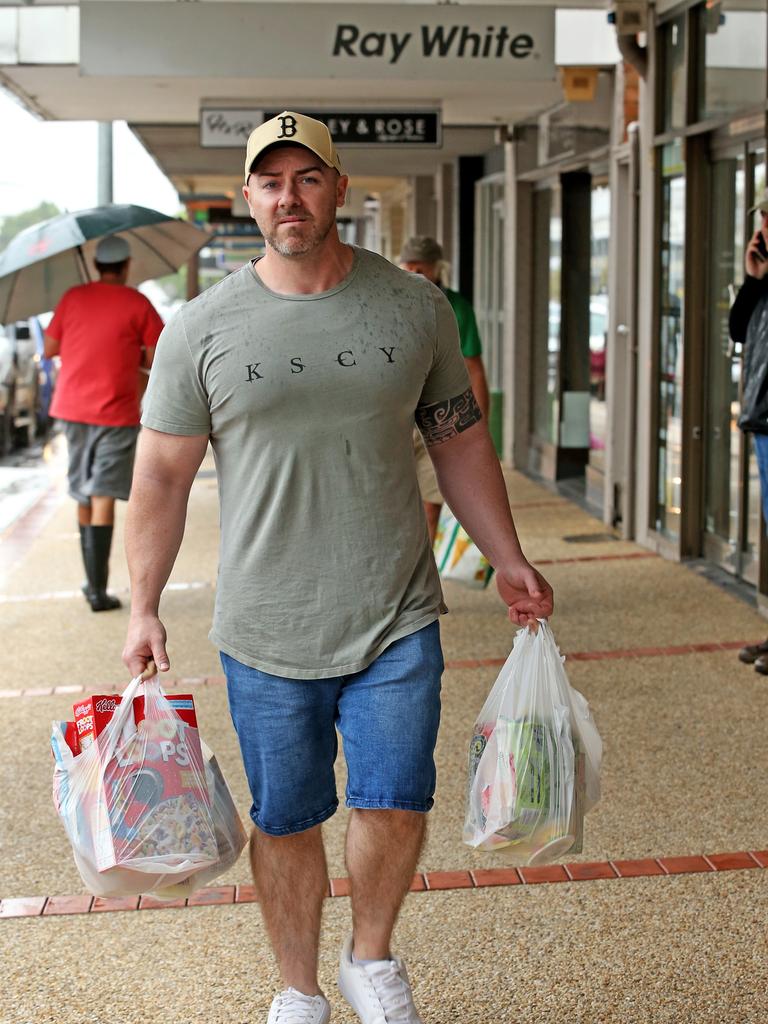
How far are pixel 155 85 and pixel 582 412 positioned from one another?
4.52m

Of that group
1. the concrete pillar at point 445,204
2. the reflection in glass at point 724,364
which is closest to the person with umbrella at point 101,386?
the reflection in glass at point 724,364

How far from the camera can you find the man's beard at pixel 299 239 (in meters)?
3.02

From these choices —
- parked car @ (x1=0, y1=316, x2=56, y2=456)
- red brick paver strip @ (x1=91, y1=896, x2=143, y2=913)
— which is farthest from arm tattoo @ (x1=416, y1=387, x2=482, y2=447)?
parked car @ (x1=0, y1=316, x2=56, y2=456)

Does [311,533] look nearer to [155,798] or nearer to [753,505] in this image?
[155,798]

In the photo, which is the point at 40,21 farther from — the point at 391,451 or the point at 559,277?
the point at 391,451

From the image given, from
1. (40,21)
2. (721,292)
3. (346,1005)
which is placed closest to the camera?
(346,1005)

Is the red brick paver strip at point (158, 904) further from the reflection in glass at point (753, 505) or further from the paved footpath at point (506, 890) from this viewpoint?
the reflection in glass at point (753, 505)

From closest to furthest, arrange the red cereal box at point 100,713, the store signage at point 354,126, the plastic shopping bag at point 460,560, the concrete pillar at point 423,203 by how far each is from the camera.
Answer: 1. the red cereal box at point 100,713
2. the plastic shopping bag at point 460,560
3. the store signage at point 354,126
4. the concrete pillar at point 423,203

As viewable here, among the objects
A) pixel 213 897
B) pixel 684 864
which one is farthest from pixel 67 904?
pixel 684 864

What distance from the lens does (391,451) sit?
10.2 ft

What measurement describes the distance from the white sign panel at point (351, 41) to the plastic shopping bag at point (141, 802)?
6.31m

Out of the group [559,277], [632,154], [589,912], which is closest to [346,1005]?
[589,912]

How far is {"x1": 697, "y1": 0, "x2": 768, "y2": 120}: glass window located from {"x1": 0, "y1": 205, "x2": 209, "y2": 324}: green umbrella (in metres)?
3.12

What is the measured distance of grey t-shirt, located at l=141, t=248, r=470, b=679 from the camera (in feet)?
9.89
